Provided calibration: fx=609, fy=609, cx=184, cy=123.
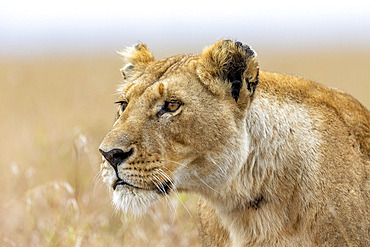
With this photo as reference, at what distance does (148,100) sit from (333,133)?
121 centimetres

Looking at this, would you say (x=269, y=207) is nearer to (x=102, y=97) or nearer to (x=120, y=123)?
(x=120, y=123)

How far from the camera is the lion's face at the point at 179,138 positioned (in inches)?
141

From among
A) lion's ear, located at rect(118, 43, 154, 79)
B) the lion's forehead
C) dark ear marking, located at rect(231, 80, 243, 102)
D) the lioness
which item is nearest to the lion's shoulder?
the lioness

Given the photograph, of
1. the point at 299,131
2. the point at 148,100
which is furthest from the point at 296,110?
the point at 148,100

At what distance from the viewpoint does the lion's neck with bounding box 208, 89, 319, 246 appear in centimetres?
378

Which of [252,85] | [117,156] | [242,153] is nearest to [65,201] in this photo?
[117,156]

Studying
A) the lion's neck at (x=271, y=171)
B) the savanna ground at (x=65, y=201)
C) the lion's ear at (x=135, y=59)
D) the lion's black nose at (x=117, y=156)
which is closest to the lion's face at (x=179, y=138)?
the lion's black nose at (x=117, y=156)

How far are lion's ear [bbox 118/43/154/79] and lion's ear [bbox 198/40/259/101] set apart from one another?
66 centimetres

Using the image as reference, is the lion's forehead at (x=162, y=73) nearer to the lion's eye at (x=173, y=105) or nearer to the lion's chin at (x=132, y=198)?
the lion's eye at (x=173, y=105)

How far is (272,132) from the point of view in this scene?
12.6 feet

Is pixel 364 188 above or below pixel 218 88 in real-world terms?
below

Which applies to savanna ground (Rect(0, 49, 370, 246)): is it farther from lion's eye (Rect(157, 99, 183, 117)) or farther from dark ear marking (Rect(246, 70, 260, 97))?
dark ear marking (Rect(246, 70, 260, 97))

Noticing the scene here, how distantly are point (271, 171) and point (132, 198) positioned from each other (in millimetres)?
876

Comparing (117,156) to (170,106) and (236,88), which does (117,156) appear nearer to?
(170,106)
